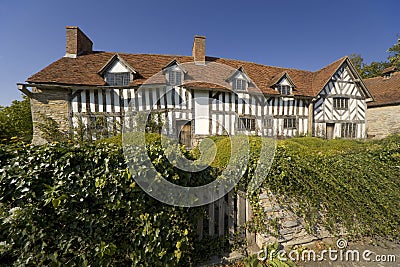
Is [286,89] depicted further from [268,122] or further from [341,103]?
[341,103]

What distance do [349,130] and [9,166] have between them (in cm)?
1729

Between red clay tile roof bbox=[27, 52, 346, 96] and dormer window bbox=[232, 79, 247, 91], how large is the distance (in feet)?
4.03

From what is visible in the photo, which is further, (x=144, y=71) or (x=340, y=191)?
(x=144, y=71)

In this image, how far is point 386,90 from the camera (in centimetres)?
1497

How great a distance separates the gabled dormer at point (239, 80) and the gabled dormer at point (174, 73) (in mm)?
2807

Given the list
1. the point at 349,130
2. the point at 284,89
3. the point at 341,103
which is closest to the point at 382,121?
the point at 349,130

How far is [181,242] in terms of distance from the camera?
2.02 meters

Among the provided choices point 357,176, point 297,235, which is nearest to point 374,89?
point 357,176

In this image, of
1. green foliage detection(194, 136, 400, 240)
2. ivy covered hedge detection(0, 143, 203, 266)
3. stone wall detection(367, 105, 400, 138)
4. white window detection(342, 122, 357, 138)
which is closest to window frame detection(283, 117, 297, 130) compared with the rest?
white window detection(342, 122, 357, 138)

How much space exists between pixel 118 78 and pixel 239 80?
6.99 metres

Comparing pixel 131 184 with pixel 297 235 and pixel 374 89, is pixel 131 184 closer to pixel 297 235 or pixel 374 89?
pixel 297 235

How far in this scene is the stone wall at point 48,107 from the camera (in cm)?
855

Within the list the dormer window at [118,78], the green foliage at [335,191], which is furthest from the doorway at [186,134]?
the green foliage at [335,191]

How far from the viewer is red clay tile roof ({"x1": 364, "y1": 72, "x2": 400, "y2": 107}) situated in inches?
545
